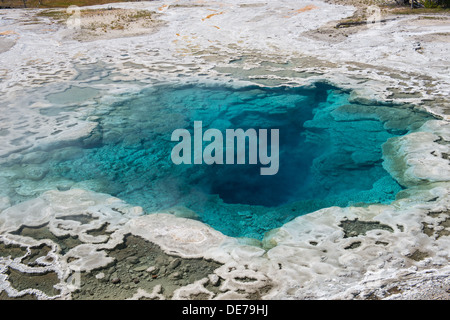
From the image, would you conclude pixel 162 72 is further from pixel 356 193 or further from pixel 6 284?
pixel 6 284

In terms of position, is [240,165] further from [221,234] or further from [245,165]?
[221,234]

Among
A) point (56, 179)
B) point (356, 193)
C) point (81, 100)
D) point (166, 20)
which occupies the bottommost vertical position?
point (356, 193)

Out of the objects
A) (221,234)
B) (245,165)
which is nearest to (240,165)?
(245,165)

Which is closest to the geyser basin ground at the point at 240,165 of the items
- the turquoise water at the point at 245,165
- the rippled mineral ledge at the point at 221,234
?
the turquoise water at the point at 245,165

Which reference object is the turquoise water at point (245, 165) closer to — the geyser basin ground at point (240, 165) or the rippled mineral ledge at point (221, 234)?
the geyser basin ground at point (240, 165)

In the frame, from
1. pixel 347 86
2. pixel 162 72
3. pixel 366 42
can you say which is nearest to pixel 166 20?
pixel 162 72

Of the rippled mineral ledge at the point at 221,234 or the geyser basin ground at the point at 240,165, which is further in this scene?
the geyser basin ground at the point at 240,165
